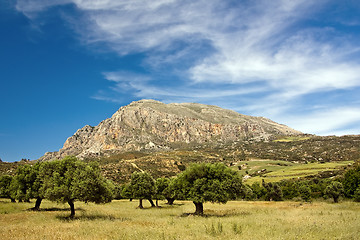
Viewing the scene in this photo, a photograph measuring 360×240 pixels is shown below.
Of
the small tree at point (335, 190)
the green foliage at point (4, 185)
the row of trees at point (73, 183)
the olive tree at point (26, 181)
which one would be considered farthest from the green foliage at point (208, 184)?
the green foliage at point (4, 185)

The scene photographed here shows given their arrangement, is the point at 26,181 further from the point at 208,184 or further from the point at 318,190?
the point at 318,190

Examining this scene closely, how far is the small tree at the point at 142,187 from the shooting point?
174ft

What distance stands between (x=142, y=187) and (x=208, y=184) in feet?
74.3

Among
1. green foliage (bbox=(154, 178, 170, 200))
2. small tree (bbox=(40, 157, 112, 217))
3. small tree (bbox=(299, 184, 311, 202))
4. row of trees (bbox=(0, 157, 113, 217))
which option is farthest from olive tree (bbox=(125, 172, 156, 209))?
small tree (bbox=(299, 184, 311, 202))

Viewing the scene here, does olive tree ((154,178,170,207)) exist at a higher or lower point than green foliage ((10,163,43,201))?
lower

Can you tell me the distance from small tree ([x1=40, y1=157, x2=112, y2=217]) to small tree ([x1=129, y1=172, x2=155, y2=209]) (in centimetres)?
2158

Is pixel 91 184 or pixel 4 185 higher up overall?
pixel 91 184

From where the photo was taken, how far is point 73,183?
29.8 meters

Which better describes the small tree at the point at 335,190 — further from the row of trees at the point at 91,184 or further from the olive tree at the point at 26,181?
the olive tree at the point at 26,181

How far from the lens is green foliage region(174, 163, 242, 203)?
1342 inches

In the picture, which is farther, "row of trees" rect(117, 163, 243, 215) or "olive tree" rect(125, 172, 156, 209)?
"olive tree" rect(125, 172, 156, 209)

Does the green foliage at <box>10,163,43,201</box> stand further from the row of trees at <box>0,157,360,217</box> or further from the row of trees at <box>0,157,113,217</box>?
the row of trees at <box>0,157,113,217</box>

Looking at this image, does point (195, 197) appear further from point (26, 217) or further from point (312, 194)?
point (312, 194)

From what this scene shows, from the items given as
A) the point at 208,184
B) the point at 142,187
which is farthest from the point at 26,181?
the point at 208,184
